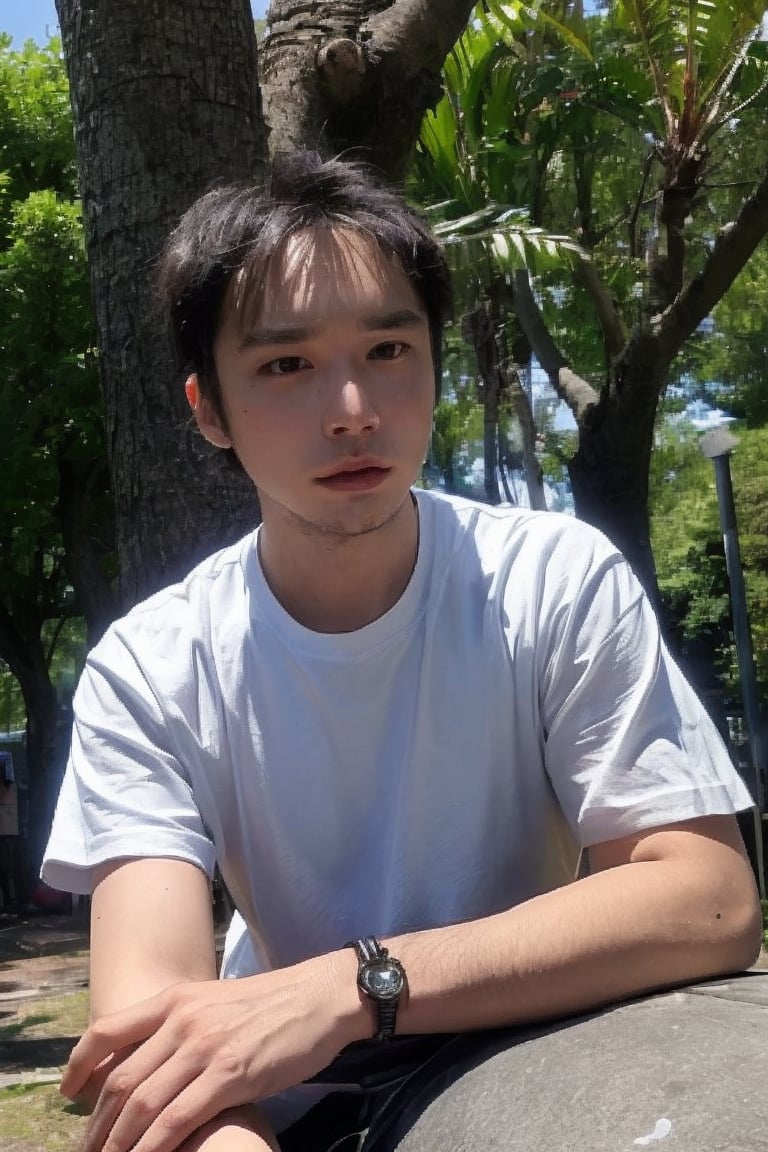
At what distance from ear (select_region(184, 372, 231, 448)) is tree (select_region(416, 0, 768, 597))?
19.0 feet

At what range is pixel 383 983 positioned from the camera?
1585 mm

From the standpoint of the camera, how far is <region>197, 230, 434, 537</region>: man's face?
6.44 ft

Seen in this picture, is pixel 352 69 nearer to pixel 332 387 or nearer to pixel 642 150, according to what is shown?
pixel 332 387

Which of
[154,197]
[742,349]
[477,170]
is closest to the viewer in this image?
[154,197]

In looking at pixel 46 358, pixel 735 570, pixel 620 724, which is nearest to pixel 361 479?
pixel 620 724

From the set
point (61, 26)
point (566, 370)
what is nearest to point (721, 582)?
point (566, 370)

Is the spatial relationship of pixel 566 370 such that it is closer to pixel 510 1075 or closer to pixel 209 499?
pixel 209 499

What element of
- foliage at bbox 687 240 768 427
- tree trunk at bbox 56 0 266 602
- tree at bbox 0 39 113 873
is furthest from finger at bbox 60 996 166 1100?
foliage at bbox 687 240 768 427

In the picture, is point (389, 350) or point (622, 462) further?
point (622, 462)

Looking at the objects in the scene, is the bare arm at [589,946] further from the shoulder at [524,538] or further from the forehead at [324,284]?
the forehead at [324,284]

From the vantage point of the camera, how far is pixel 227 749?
1.96 m

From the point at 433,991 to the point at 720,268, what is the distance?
23.4ft

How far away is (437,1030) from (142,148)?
2.43m

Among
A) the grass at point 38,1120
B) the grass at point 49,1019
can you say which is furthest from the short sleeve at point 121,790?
the grass at point 49,1019
